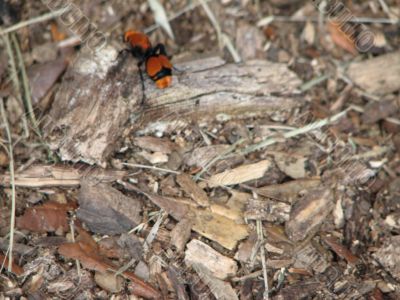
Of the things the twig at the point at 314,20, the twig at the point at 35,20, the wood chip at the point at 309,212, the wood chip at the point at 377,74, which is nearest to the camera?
the wood chip at the point at 309,212

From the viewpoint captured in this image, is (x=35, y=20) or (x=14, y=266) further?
(x=35, y=20)

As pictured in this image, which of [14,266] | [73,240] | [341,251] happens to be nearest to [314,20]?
[341,251]

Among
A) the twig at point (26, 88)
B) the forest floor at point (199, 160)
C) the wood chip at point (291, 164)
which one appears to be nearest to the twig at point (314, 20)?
the forest floor at point (199, 160)

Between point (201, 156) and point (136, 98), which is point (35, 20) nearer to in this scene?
point (136, 98)

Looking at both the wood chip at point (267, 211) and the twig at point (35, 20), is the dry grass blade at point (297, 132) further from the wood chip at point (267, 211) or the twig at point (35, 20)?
the twig at point (35, 20)

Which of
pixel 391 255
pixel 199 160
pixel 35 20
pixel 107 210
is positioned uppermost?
pixel 35 20

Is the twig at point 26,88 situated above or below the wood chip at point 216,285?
above
